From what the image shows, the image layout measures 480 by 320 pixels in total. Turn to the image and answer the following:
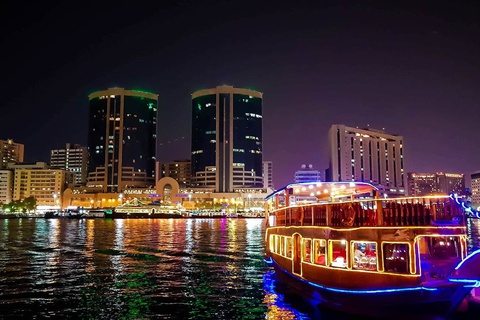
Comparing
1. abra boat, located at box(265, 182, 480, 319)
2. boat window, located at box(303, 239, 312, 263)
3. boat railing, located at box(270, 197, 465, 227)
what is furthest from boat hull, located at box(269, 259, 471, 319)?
boat window, located at box(303, 239, 312, 263)

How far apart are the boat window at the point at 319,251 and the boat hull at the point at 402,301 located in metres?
1.54

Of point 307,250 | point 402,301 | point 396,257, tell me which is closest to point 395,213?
point 396,257

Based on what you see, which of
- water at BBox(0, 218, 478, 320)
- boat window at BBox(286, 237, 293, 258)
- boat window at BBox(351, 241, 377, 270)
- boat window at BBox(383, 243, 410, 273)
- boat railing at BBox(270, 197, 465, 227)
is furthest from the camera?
boat window at BBox(286, 237, 293, 258)

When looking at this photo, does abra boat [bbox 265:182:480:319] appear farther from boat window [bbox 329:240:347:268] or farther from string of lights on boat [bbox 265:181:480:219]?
string of lights on boat [bbox 265:181:480:219]

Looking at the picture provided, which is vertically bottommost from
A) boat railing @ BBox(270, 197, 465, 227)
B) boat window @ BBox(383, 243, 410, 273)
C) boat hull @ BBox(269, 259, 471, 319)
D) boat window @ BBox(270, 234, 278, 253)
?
boat hull @ BBox(269, 259, 471, 319)

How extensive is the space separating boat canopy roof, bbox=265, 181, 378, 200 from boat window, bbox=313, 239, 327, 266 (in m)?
4.28

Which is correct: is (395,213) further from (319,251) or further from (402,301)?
(319,251)

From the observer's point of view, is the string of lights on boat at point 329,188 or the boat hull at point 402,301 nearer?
the boat hull at point 402,301

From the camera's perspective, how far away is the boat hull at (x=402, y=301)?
14227mm

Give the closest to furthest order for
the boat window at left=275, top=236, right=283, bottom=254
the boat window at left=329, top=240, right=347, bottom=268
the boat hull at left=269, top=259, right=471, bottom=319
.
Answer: the boat hull at left=269, top=259, right=471, bottom=319
the boat window at left=329, top=240, right=347, bottom=268
the boat window at left=275, top=236, right=283, bottom=254

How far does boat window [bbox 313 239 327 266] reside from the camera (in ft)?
62.1

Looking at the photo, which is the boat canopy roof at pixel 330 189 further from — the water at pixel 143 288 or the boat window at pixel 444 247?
the boat window at pixel 444 247

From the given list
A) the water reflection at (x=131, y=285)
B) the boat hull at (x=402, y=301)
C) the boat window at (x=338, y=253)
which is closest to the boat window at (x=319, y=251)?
the boat window at (x=338, y=253)

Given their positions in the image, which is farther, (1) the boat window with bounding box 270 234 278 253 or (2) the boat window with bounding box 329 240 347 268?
(1) the boat window with bounding box 270 234 278 253
